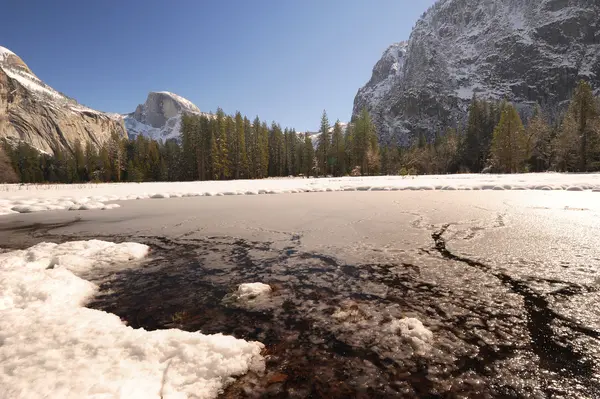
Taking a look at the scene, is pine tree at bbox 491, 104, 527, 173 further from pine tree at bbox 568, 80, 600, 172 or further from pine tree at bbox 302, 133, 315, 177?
pine tree at bbox 302, 133, 315, 177

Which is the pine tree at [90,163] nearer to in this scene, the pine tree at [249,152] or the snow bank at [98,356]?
the pine tree at [249,152]

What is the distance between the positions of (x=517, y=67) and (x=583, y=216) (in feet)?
770

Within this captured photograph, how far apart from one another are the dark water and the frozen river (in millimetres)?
12

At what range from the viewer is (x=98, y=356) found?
2.07 meters

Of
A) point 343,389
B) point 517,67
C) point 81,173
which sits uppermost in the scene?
Result: point 517,67

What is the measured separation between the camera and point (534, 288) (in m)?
3.31

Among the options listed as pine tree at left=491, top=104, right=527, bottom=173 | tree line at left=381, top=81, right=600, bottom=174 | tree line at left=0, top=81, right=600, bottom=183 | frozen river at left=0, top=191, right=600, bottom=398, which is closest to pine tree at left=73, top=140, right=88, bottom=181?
tree line at left=0, top=81, right=600, bottom=183

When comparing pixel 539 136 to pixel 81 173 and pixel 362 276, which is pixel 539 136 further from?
pixel 81 173

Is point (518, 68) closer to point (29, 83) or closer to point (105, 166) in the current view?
point (105, 166)

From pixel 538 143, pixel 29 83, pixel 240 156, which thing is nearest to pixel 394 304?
pixel 240 156

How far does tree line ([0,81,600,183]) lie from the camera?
133 ft

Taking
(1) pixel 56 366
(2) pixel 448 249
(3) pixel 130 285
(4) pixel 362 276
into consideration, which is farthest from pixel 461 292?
(3) pixel 130 285

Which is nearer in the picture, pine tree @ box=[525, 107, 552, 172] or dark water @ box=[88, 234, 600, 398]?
dark water @ box=[88, 234, 600, 398]

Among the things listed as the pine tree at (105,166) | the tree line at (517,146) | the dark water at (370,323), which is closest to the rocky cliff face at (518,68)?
the tree line at (517,146)
